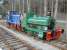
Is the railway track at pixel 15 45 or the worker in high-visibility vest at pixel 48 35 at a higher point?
the worker in high-visibility vest at pixel 48 35

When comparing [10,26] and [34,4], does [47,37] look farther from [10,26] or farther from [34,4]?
[34,4]

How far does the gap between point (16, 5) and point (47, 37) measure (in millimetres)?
13891

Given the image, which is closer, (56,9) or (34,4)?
(56,9)

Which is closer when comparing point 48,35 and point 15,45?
point 15,45

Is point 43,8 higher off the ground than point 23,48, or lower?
higher

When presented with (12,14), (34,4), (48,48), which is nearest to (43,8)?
(34,4)

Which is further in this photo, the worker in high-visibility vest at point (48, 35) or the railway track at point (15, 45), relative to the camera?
the worker in high-visibility vest at point (48, 35)

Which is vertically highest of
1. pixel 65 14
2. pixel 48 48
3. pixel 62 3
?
pixel 62 3

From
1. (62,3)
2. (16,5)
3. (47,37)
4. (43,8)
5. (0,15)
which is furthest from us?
(0,15)

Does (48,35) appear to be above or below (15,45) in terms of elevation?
above

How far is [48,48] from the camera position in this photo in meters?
8.32

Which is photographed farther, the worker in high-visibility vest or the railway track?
the worker in high-visibility vest

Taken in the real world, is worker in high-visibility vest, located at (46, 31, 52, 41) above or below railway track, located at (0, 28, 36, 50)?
above

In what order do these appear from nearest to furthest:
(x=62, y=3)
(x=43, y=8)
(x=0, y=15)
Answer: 1. (x=62, y=3)
2. (x=43, y=8)
3. (x=0, y=15)
